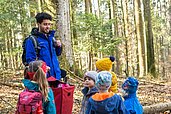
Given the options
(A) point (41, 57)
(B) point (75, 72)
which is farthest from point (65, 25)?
(A) point (41, 57)

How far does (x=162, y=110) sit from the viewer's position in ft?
25.5

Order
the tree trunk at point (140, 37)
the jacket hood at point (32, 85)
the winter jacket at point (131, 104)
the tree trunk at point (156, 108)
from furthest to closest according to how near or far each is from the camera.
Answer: the tree trunk at point (140, 37)
the tree trunk at point (156, 108)
the winter jacket at point (131, 104)
the jacket hood at point (32, 85)

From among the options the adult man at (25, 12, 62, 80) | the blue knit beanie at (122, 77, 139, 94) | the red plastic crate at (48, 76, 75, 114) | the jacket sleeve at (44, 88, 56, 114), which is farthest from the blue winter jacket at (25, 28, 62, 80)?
the blue knit beanie at (122, 77, 139, 94)

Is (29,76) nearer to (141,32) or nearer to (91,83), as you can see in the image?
(91,83)

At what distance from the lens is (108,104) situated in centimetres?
417

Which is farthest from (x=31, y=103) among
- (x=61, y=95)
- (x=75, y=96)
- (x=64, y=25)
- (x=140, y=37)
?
(x=140, y=37)

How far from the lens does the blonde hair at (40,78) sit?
4.43 metres

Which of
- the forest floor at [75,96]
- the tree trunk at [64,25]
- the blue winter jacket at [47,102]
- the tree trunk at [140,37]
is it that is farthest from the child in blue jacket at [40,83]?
the tree trunk at [140,37]

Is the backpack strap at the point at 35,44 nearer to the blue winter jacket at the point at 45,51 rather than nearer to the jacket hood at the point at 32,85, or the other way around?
the blue winter jacket at the point at 45,51

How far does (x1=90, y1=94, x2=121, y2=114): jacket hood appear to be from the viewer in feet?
13.7

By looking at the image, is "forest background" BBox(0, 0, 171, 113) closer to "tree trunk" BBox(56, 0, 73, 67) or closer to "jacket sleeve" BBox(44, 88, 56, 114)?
"tree trunk" BBox(56, 0, 73, 67)

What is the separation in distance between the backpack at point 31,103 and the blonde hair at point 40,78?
68mm

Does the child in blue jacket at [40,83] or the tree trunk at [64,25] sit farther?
the tree trunk at [64,25]

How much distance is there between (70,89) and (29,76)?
88 cm
